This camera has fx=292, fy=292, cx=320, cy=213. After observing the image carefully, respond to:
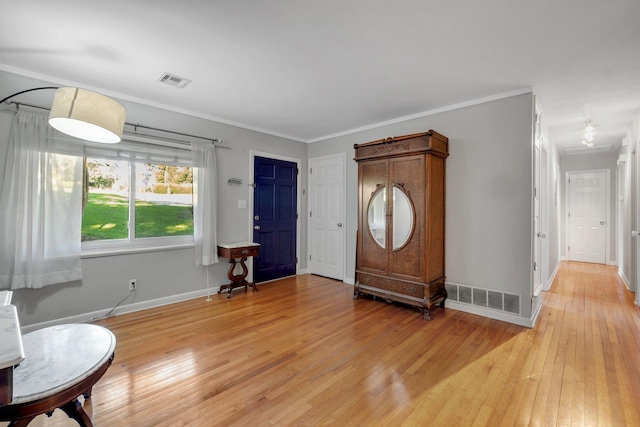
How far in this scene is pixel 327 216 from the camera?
5.05m

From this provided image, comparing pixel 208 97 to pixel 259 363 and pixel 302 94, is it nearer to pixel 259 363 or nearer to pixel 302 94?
pixel 302 94

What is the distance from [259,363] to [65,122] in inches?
81.1

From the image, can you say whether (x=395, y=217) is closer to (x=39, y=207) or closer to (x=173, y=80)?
(x=173, y=80)

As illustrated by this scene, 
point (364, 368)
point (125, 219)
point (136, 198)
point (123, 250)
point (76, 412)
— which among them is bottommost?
point (364, 368)

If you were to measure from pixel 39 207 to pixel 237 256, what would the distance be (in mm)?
2041

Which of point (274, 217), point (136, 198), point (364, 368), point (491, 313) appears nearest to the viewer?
point (364, 368)

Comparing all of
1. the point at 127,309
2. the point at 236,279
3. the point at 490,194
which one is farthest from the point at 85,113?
the point at 490,194

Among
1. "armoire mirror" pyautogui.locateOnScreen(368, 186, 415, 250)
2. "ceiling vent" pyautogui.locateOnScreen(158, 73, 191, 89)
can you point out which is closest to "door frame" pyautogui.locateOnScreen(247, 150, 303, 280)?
"ceiling vent" pyautogui.locateOnScreen(158, 73, 191, 89)

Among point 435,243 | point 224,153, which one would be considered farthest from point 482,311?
point 224,153

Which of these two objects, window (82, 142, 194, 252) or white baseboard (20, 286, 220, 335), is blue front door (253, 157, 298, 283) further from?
window (82, 142, 194, 252)

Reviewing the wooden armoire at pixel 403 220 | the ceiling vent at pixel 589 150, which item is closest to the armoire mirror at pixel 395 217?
the wooden armoire at pixel 403 220

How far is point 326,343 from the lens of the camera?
8.66ft

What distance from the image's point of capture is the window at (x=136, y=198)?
10.5 ft

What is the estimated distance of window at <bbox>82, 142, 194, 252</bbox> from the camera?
3199 mm
